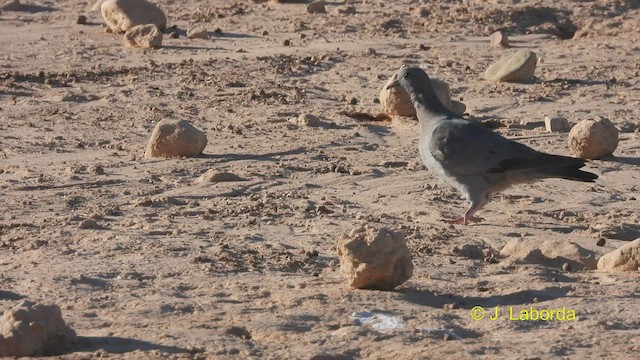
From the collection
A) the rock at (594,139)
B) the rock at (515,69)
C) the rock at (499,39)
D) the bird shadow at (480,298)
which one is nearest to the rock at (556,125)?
the rock at (594,139)

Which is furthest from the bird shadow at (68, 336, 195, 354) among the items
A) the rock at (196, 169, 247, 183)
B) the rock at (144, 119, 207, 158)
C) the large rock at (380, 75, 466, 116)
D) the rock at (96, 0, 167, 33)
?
the rock at (96, 0, 167, 33)

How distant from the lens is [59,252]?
741 cm

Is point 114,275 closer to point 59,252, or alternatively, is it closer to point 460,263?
point 59,252

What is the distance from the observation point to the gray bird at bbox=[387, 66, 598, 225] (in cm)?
844

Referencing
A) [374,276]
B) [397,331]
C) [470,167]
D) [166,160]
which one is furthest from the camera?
[166,160]

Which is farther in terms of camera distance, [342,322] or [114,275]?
[114,275]

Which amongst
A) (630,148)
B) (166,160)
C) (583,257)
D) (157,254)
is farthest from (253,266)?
(630,148)

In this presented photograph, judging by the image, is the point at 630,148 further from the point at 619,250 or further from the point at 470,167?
the point at 619,250

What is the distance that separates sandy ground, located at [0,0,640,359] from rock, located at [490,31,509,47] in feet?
0.35

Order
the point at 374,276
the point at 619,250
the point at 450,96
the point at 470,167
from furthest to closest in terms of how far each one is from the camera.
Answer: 1. the point at 450,96
2. the point at 470,167
3. the point at 619,250
4. the point at 374,276

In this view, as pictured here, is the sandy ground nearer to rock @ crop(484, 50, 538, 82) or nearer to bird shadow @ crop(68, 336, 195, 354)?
bird shadow @ crop(68, 336, 195, 354)

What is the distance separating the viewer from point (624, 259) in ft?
23.2

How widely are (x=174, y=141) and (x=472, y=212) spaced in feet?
7.91

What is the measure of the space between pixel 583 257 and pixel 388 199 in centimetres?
188
